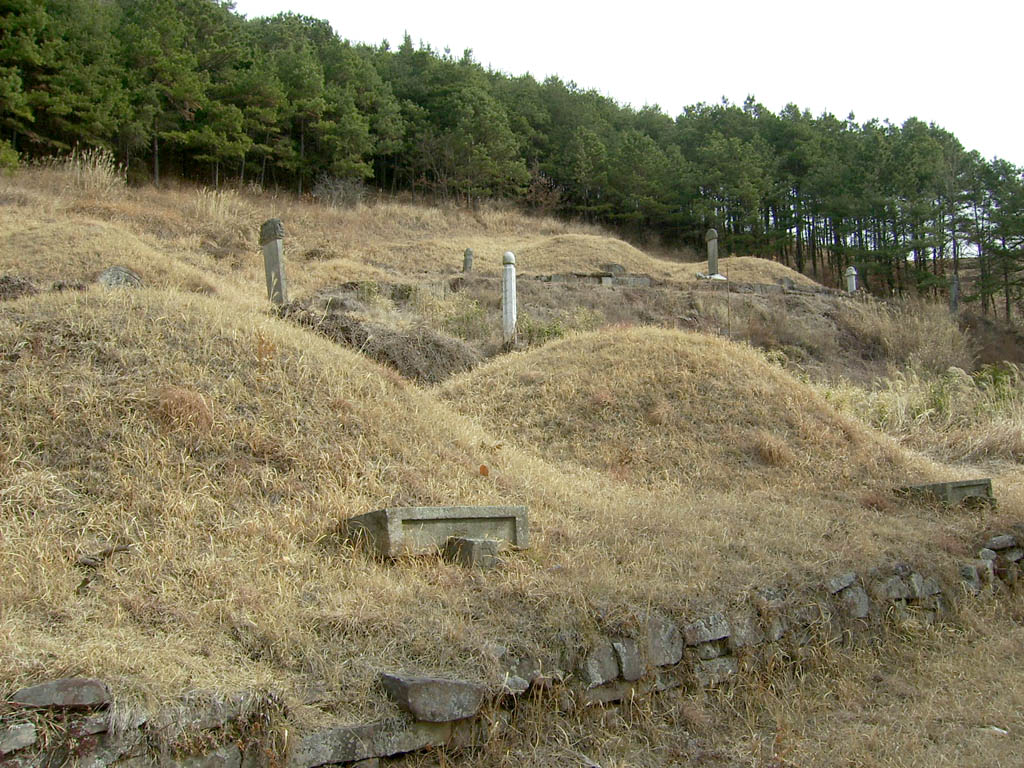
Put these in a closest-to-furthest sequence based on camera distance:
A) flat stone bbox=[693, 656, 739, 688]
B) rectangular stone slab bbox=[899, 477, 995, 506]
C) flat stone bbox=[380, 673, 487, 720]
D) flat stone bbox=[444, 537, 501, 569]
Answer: flat stone bbox=[380, 673, 487, 720]
flat stone bbox=[693, 656, 739, 688]
flat stone bbox=[444, 537, 501, 569]
rectangular stone slab bbox=[899, 477, 995, 506]

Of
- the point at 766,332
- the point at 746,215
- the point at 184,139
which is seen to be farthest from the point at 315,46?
the point at 766,332

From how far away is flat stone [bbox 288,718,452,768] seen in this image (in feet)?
9.73

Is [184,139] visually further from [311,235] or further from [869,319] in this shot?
[869,319]

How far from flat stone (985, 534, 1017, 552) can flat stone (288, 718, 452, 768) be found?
4596 mm

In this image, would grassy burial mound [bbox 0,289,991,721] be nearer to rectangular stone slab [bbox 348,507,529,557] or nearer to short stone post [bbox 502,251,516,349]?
rectangular stone slab [bbox 348,507,529,557]

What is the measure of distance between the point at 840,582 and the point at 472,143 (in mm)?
30724

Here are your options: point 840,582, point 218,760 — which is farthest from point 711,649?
point 218,760

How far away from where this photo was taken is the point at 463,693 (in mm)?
3299

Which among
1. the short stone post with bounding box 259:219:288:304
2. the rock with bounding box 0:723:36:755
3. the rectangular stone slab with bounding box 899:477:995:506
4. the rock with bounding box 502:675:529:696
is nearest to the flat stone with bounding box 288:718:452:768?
the rock with bounding box 502:675:529:696

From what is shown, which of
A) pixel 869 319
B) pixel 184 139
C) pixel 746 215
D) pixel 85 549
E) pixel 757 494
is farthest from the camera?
pixel 746 215

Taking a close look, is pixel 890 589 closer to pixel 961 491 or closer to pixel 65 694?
pixel 961 491

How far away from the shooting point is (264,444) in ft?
17.1

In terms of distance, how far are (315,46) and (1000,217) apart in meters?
29.1

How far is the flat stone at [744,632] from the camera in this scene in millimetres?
4203
